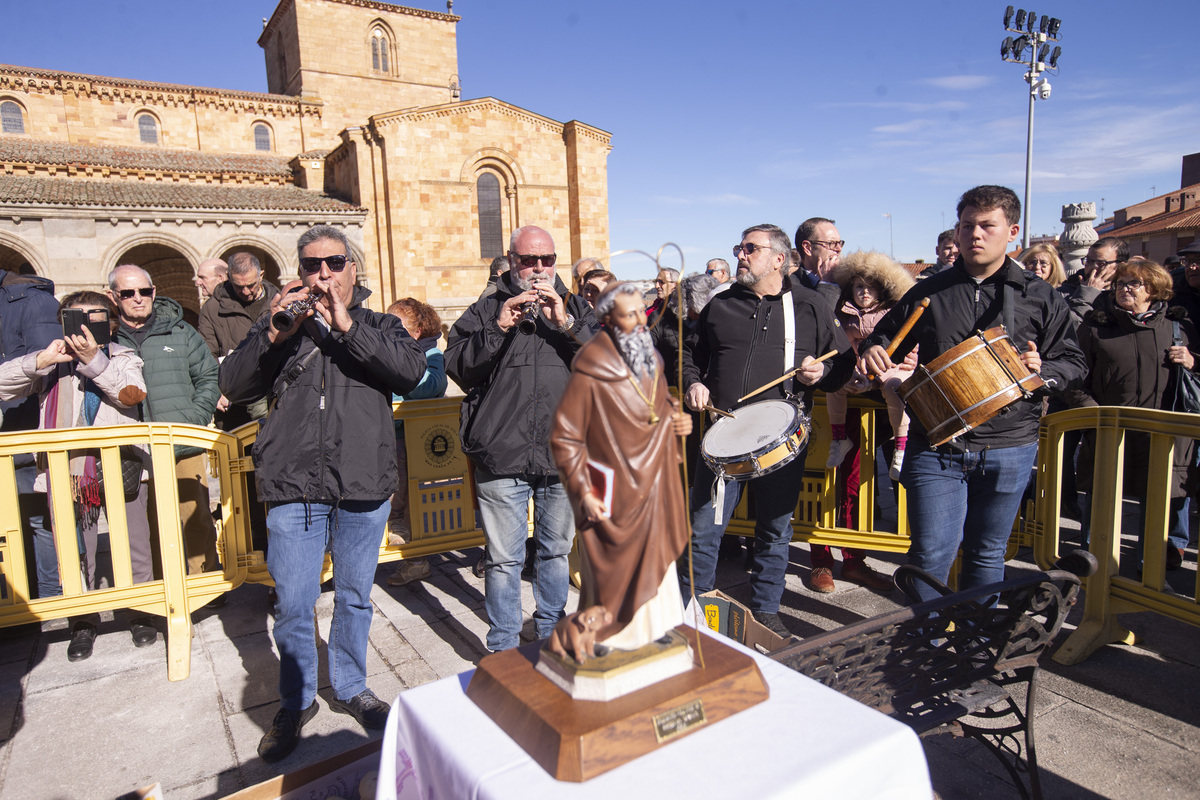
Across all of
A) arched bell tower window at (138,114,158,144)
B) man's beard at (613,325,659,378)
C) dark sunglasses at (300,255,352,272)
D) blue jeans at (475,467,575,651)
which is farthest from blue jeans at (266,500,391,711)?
arched bell tower window at (138,114,158,144)

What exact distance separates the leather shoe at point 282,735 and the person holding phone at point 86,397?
66.4 inches

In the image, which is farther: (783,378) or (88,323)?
(88,323)

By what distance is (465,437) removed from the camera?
334 cm

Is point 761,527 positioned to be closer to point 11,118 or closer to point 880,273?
point 880,273

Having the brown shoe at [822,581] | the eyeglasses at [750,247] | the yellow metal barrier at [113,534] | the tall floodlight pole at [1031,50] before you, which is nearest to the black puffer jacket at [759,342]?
the eyeglasses at [750,247]

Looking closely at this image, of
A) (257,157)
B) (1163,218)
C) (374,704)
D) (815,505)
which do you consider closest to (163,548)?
(374,704)

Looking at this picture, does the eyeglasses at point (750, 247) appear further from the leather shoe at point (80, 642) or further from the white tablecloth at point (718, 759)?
the leather shoe at point (80, 642)

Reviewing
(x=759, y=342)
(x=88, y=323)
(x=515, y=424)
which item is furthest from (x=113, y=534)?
(x=759, y=342)

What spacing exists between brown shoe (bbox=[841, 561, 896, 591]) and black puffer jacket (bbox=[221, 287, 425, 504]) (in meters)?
3.41

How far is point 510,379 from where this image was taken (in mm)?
3256

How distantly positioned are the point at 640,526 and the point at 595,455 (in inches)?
8.6

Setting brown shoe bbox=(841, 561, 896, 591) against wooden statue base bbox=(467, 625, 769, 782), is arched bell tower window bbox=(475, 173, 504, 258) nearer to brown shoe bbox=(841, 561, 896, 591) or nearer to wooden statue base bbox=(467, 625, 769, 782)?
brown shoe bbox=(841, 561, 896, 591)

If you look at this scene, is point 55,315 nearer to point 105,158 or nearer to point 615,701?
point 615,701

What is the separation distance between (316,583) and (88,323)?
2.14 m
